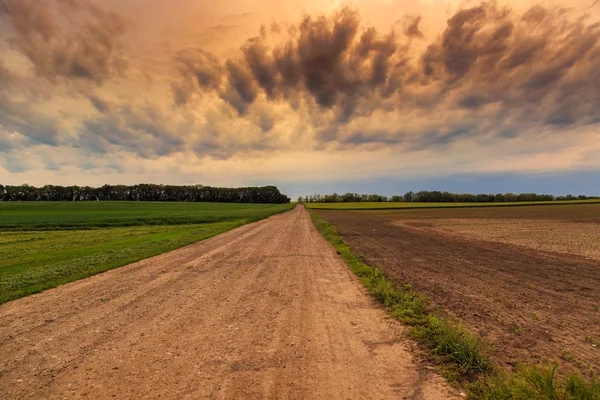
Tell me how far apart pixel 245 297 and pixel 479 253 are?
48.9 feet

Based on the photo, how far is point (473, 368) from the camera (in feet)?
14.5

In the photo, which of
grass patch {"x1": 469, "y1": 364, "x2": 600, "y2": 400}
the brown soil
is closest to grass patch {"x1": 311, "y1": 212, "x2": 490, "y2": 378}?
grass patch {"x1": 469, "y1": 364, "x2": 600, "y2": 400}

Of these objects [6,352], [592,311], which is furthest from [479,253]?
[6,352]

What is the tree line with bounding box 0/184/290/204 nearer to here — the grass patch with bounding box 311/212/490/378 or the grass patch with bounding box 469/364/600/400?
the grass patch with bounding box 311/212/490/378

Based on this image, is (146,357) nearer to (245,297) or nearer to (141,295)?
(245,297)

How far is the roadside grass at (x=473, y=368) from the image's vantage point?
3.55 m

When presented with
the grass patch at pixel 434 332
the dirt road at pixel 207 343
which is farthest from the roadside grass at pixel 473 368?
the dirt road at pixel 207 343

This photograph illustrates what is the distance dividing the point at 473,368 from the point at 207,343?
475 centimetres

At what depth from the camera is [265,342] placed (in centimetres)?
538

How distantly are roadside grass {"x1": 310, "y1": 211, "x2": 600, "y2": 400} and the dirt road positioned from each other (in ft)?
1.35

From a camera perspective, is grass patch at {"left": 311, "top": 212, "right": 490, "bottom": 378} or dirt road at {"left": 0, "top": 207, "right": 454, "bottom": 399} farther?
grass patch at {"left": 311, "top": 212, "right": 490, "bottom": 378}

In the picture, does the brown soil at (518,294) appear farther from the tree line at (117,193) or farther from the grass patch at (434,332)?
the tree line at (117,193)

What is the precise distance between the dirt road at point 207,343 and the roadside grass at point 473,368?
1.35 feet

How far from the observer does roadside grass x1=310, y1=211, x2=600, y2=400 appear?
3.55m
